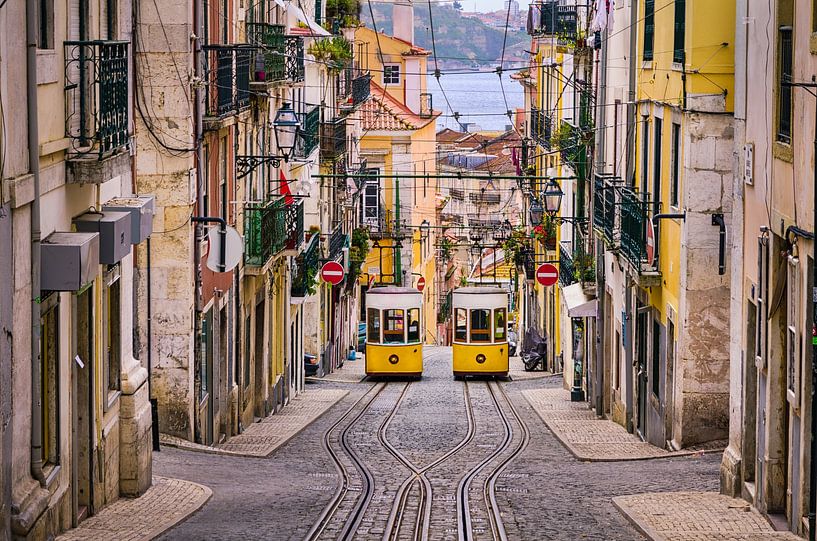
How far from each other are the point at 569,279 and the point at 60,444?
22.5 metres

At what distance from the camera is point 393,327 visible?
116 ft

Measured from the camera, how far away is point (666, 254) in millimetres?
20078

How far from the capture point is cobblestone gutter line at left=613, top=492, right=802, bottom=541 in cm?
1211

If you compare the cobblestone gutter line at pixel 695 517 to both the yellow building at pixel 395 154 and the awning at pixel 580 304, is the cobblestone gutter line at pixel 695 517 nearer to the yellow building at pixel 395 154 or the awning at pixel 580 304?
the awning at pixel 580 304

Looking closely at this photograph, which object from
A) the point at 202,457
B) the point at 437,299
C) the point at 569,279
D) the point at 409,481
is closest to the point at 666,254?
the point at 409,481

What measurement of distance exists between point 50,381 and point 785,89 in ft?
21.7

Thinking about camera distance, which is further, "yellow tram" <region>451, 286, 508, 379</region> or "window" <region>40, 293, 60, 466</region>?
"yellow tram" <region>451, 286, 508, 379</region>

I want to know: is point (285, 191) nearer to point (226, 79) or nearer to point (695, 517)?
point (226, 79)

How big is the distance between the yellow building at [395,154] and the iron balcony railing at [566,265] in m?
16.4

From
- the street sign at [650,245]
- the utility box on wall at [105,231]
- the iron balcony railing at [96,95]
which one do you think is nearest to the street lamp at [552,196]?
the street sign at [650,245]

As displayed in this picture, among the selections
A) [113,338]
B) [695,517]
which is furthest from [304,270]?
[695,517]

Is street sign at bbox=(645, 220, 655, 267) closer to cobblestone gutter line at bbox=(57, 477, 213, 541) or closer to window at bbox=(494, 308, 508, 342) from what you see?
cobblestone gutter line at bbox=(57, 477, 213, 541)

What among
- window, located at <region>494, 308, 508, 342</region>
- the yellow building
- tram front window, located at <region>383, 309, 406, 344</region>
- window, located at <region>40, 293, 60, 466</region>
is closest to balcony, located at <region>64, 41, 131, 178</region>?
window, located at <region>40, 293, 60, 466</region>

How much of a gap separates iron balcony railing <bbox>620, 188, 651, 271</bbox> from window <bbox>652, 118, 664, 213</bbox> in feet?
0.55
